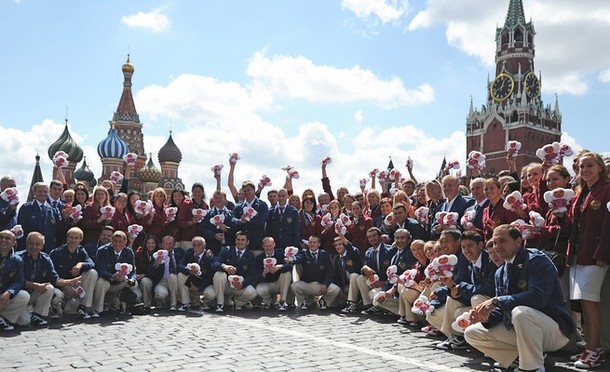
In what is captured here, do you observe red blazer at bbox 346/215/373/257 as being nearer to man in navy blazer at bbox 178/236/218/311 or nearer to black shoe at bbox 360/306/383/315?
black shoe at bbox 360/306/383/315

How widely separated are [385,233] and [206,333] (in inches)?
173

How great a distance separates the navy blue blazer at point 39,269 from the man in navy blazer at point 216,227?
11.1 ft

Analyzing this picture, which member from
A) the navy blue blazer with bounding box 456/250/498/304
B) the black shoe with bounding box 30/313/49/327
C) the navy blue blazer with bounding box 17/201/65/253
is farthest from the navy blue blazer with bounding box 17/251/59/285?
the navy blue blazer with bounding box 456/250/498/304

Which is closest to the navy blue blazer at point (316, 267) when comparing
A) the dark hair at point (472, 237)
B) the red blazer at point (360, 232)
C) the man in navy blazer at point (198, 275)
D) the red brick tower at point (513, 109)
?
the red blazer at point (360, 232)

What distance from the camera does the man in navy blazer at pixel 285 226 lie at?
12.5 meters

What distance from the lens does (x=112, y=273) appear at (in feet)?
35.2

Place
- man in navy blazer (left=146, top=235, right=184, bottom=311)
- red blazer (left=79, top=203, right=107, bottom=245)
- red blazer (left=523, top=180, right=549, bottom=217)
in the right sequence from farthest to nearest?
man in navy blazer (left=146, top=235, right=184, bottom=311) < red blazer (left=79, top=203, right=107, bottom=245) < red blazer (left=523, top=180, right=549, bottom=217)

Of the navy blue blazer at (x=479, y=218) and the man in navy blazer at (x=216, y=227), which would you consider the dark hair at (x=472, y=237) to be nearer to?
the navy blue blazer at (x=479, y=218)

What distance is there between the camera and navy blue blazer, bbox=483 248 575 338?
6.44 metres

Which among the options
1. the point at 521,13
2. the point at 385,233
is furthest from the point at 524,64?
the point at 385,233

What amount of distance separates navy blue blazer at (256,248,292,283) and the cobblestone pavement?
164 cm

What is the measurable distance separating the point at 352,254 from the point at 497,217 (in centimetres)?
401

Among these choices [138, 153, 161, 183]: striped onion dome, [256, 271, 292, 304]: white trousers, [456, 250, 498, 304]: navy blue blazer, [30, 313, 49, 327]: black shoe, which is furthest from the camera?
[138, 153, 161, 183]: striped onion dome

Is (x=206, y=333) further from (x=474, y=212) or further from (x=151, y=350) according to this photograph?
(x=474, y=212)
